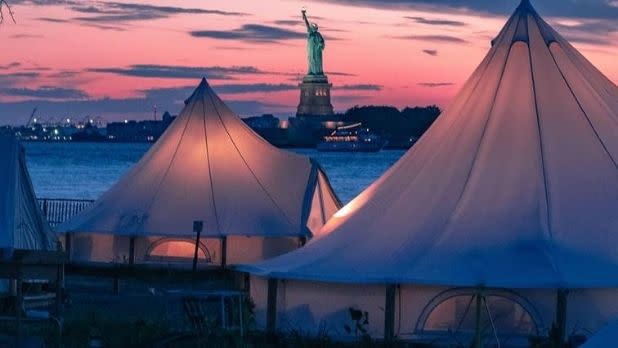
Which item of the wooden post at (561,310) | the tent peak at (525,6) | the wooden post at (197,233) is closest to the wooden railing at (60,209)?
the wooden post at (197,233)

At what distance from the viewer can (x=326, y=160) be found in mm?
180250

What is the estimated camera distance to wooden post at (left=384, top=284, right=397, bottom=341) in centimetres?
1755

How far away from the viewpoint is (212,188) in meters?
30.2

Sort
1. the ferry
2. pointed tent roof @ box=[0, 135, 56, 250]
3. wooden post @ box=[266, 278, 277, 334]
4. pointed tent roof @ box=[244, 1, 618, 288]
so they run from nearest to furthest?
1. pointed tent roof @ box=[244, 1, 618, 288]
2. wooden post @ box=[266, 278, 277, 334]
3. pointed tent roof @ box=[0, 135, 56, 250]
4. the ferry

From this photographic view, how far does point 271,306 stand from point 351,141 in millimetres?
154163

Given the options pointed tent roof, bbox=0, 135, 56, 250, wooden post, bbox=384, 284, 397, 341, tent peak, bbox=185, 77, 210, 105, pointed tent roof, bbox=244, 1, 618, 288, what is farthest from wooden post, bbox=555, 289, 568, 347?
tent peak, bbox=185, 77, 210, 105

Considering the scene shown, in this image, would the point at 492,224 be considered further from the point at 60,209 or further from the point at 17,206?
the point at 60,209

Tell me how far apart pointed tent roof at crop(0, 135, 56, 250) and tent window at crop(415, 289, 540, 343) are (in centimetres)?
726

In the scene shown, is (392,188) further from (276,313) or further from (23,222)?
(23,222)

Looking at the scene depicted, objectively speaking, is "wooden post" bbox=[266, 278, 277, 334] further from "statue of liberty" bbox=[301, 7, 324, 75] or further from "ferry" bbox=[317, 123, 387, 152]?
"ferry" bbox=[317, 123, 387, 152]

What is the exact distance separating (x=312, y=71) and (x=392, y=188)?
10926 centimetres

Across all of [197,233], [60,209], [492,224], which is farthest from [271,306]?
[60,209]

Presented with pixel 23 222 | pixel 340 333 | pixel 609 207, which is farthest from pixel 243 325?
pixel 23 222

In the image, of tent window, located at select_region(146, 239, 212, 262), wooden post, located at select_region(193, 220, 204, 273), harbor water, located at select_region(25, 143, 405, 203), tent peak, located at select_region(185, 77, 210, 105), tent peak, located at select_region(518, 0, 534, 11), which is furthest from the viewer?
harbor water, located at select_region(25, 143, 405, 203)
